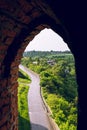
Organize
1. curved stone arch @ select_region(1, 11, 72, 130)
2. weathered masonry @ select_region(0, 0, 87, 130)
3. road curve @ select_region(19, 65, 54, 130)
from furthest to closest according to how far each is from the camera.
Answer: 1. road curve @ select_region(19, 65, 54, 130)
2. curved stone arch @ select_region(1, 11, 72, 130)
3. weathered masonry @ select_region(0, 0, 87, 130)

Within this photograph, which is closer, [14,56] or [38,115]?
[14,56]

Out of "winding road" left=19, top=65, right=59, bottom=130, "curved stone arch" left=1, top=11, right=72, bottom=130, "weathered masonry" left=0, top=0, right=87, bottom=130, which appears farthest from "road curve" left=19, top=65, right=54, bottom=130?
"weathered masonry" left=0, top=0, right=87, bottom=130

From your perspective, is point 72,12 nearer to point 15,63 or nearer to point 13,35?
point 13,35

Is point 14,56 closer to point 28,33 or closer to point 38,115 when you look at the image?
point 28,33

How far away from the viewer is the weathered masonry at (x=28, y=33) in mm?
1872

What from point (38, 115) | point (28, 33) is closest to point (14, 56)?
point (28, 33)

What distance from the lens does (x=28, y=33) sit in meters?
3.66

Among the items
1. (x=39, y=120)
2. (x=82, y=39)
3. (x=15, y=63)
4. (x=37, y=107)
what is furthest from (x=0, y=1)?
(x=37, y=107)

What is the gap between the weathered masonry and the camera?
73.7 inches

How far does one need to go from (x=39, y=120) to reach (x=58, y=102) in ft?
20.0

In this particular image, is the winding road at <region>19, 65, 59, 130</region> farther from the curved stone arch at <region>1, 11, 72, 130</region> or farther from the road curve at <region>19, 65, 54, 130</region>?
the curved stone arch at <region>1, 11, 72, 130</region>

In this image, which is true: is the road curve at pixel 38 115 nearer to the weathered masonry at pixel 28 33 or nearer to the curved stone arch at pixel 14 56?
the curved stone arch at pixel 14 56

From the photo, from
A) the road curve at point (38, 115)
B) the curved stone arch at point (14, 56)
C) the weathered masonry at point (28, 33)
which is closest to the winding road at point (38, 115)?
the road curve at point (38, 115)

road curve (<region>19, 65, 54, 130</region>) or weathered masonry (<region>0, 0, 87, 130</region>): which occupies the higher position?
weathered masonry (<region>0, 0, 87, 130</region>)
